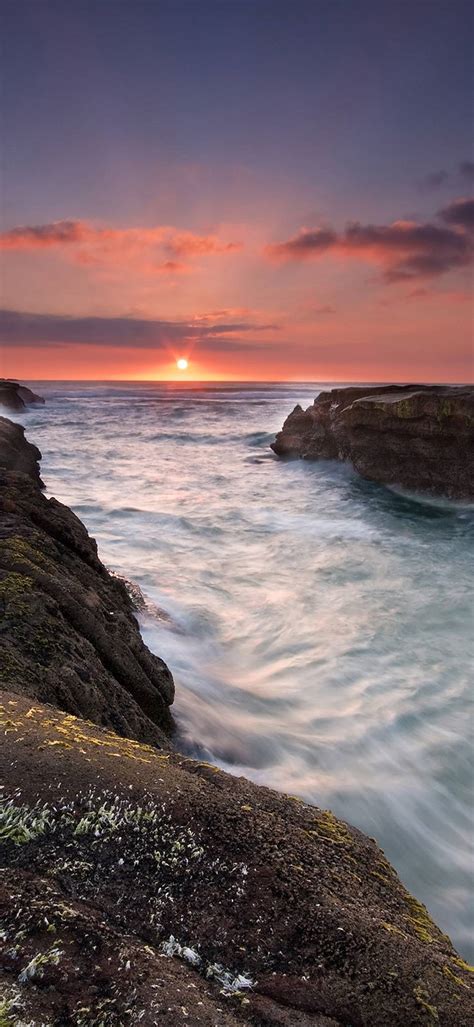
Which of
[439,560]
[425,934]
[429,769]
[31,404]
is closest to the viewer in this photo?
[425,934]

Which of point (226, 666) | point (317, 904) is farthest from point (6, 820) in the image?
point (226, 666)

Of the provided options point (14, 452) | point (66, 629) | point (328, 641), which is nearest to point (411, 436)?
point (328, 641)

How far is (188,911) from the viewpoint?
1.72m

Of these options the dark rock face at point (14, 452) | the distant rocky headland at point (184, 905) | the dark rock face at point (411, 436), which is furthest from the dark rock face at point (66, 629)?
the dark rock face at point (411, 436)

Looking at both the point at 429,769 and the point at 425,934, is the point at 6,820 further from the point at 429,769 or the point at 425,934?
the point at 429,769

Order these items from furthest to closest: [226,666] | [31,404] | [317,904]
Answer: [31,404] < [226,666] < [317,904]

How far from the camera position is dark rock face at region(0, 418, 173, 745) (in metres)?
3.33

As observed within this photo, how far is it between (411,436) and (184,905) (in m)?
17.1

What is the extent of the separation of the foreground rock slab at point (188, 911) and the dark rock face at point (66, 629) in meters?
1.01

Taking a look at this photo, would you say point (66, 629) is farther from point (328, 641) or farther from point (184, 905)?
point (328, 641)

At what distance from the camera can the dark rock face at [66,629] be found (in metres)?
3.33

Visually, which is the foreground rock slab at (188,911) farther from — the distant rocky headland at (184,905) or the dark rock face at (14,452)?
the dark rock face at (14,452)

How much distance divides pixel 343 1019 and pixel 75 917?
2.63ft

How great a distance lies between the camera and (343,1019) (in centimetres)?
153
